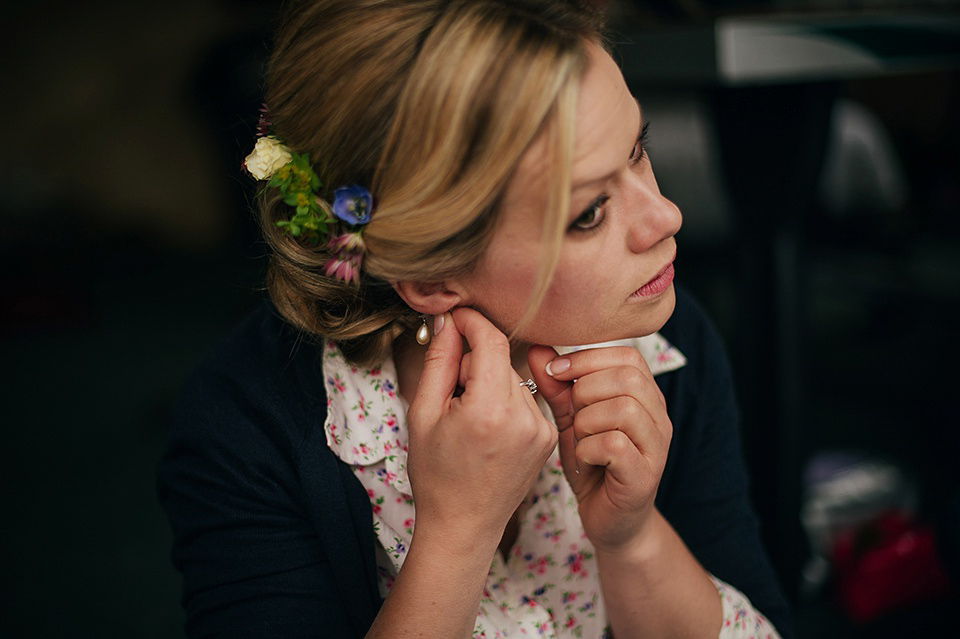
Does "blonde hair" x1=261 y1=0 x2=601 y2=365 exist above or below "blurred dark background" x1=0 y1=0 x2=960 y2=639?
above

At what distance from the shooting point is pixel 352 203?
2.78ft

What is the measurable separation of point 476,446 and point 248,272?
9.30ft

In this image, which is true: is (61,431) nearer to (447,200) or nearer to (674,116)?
(674,116)

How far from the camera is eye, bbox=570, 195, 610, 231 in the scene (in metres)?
0.81

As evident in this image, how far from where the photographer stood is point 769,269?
1.56 m

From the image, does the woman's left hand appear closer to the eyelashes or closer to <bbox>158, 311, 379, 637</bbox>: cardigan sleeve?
the eyelashes

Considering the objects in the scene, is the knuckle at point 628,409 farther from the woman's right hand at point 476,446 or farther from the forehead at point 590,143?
the forehead at point 590,143

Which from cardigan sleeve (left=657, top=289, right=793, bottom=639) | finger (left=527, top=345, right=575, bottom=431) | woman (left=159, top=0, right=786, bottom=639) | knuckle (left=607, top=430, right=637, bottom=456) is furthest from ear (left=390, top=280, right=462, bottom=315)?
cardigan sleeve (left=657, top=289, right=793, bottom=639)

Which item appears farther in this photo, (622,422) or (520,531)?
(520,531)

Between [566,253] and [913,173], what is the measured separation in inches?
118

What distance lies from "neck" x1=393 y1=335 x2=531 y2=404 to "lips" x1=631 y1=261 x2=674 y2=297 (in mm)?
184

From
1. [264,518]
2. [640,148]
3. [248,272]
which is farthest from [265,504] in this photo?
[248,272]

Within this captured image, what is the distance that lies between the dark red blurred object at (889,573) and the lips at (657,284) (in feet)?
3.61

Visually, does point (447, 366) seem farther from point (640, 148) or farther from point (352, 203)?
point (640, 148)
